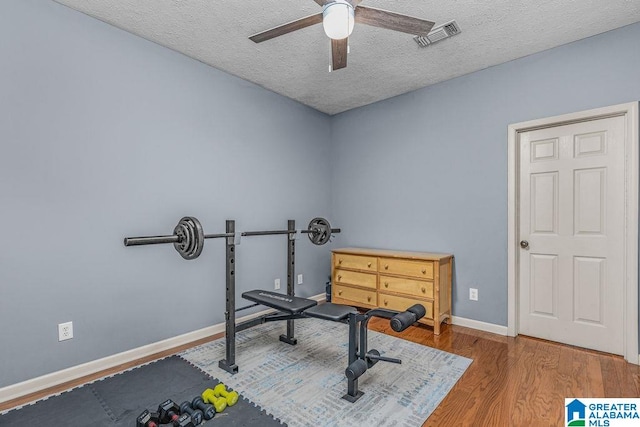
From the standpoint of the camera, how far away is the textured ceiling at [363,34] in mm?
2242

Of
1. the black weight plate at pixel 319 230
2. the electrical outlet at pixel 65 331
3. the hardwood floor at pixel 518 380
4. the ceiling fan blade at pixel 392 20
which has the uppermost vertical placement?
the ceiling fan blade at pixel 392 20

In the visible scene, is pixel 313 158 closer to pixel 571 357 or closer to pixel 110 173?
pixel 110 173

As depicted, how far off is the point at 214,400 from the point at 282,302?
766 mm

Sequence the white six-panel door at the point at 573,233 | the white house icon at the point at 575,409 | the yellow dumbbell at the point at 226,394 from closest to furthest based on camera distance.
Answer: the white house icon at the point at 575,409 → the yellow dumbbell at the point at 226,394 → the white six-panel door at the point at 573,233

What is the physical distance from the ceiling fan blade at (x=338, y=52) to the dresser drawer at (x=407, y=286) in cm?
221

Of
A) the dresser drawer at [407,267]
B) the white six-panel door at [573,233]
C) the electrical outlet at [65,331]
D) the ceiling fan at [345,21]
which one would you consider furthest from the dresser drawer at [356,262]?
the electrical outlet at [65,331]

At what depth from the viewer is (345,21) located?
1708 mm

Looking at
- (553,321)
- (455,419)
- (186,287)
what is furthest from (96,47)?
(553,321)

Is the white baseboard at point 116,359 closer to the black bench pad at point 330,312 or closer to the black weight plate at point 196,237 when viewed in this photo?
the black weight plate at point 196,237

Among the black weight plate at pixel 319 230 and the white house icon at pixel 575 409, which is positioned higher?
A: the black weight plate at pixel 319 230

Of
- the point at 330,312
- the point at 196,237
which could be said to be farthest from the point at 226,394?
the point at 196,237

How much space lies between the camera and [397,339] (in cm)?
297

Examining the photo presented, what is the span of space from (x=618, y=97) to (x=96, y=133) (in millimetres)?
4173

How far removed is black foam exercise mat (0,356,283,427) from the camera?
1786 millimetres
